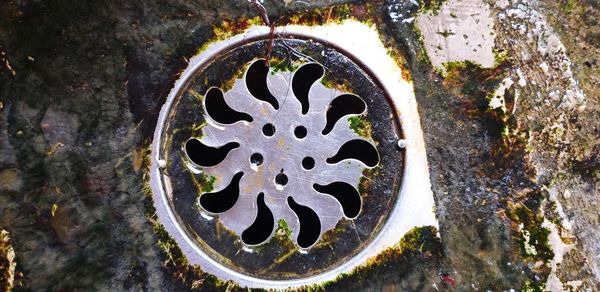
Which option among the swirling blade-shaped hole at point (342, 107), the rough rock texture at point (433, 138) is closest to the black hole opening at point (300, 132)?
the swirling blade-shaped hole at point (342, 107)

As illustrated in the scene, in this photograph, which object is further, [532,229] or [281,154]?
[281,154]

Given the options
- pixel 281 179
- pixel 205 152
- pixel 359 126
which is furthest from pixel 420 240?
pixel 205 152

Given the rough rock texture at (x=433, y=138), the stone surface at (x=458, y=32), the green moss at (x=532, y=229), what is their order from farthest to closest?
the stone surface at (x=458, y=32) → the green moss at (x=532, y=229) → the rough rock texture at (x=433, y=138)

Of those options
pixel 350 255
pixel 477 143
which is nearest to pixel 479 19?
pixel 477 143

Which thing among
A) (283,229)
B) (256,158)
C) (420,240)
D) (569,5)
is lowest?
(283,229)

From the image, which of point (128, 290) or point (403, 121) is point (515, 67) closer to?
point (403, 121)

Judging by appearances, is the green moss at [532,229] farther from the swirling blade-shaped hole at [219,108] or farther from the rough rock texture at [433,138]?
the swirling blade-shaped hole at [219,108]

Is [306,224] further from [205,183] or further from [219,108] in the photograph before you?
[219,108]
